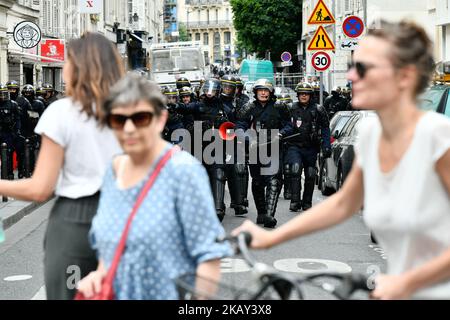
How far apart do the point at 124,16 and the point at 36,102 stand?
165 feet

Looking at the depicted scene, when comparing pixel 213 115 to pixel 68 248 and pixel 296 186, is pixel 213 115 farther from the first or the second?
pixel 68 248

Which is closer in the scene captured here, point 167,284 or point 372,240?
point 167,284

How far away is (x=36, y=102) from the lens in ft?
65.9

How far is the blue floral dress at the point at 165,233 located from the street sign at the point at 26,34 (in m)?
19.6

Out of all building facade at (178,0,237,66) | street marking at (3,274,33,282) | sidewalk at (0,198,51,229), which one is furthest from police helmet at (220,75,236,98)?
building facade at (178,0,237,66)

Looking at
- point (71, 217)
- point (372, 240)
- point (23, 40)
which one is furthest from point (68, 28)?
point (71, 217)

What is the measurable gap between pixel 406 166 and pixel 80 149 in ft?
5.39

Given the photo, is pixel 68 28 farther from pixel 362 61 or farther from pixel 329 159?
pixel 362 61

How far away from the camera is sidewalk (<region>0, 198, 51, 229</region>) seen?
1213 centimetres

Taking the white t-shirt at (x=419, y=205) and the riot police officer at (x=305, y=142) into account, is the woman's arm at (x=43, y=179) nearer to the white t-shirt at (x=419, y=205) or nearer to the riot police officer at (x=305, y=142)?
the white t-shirt at (x=419, y=205)

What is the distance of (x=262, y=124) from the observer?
12289 millimetres

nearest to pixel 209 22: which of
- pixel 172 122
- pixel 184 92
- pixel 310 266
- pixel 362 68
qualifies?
pixel 184 92

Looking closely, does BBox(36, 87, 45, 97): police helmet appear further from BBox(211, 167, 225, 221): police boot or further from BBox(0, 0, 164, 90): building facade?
BBox(211, 167, 225, 221): police boot

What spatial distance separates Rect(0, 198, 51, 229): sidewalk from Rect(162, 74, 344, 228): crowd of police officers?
2.33m
